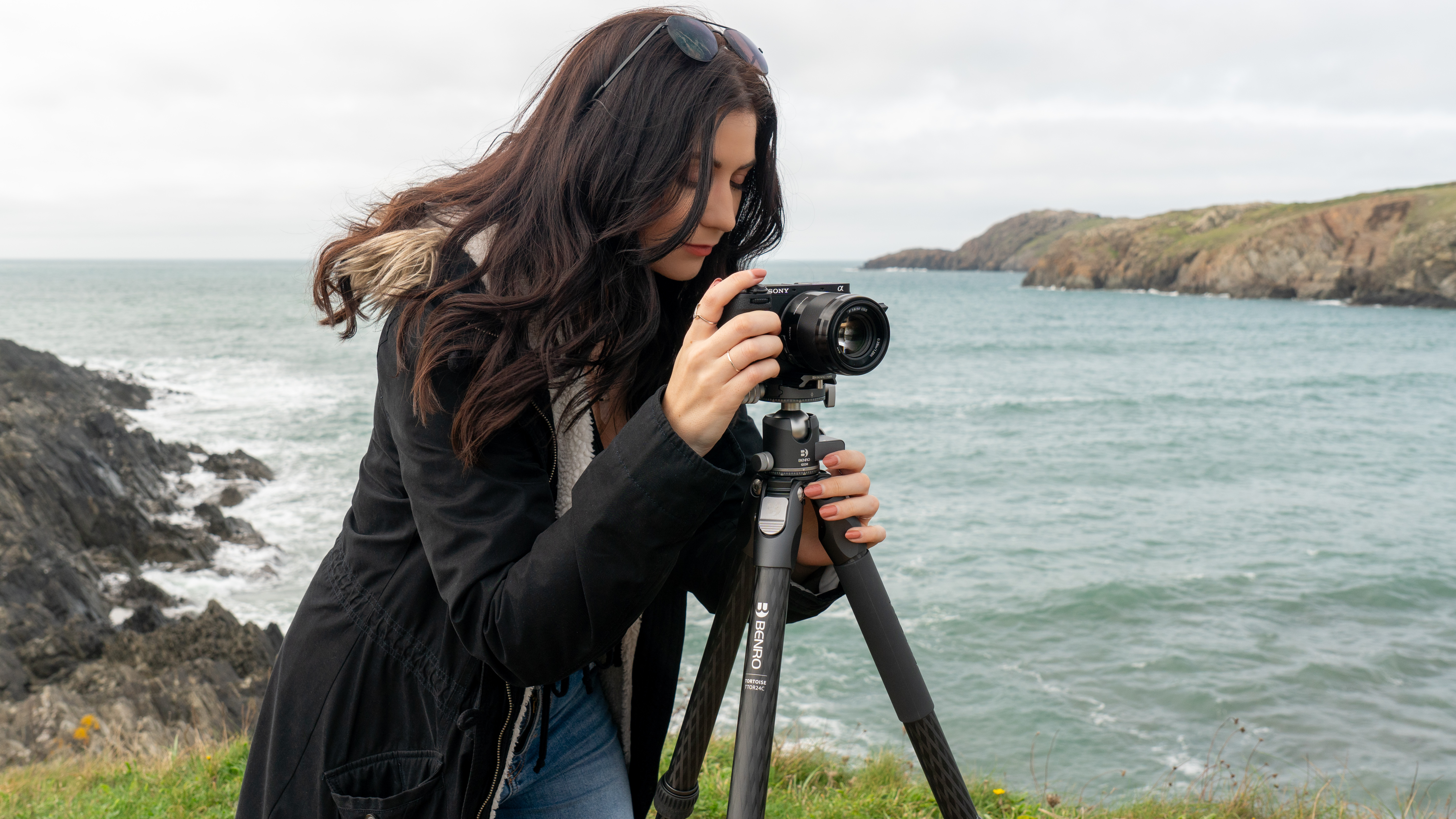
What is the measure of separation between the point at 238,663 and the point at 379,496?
568 centimetres

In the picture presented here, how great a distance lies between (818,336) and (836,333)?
3 centimetres

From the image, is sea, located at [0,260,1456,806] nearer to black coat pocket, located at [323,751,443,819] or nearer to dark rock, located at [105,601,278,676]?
black coat pocket, located at [323,751,443,819]

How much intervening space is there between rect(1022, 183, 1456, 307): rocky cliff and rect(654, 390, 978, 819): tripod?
60.9m

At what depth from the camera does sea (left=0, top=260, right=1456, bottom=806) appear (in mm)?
6402

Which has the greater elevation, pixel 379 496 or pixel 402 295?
pixel 402 295

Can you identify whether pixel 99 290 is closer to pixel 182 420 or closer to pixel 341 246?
pixel 182 420

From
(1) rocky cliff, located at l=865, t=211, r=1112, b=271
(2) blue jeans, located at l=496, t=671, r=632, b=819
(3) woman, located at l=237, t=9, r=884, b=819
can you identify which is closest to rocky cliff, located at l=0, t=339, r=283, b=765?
(2) blue jeans, located at l=496, t=671, r=632, b=819

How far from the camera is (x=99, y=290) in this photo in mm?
78188

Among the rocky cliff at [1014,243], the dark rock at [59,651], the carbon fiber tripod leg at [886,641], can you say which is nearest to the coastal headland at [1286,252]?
the rocky cliff at [1014,243]

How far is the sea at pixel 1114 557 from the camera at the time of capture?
21.0 ft

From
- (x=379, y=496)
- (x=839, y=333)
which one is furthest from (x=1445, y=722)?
(x=379, y=496)

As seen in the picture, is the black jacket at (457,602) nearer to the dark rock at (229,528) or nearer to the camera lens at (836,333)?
the camera lens at (836,333)

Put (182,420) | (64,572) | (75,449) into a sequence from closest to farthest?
(64,572) → (75,449) → (182,420)

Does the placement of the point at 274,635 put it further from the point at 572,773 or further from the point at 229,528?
the point at 572,773
